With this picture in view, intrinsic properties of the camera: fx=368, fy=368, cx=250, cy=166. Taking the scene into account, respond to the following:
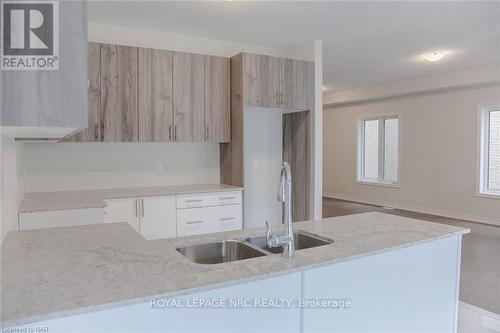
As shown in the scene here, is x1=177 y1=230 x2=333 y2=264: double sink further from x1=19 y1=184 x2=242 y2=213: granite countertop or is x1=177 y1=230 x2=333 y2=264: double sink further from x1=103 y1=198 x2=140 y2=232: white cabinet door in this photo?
x1=103 y1=198 x2=140 y2=232: white cabinet door

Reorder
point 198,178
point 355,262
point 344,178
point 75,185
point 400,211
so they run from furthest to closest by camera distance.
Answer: point 344,178
point 400,211
point 198,178
point 75,185
point 355,262

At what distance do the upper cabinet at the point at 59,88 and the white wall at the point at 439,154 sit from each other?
6.94 m

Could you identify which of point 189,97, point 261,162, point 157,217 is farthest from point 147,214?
point 261,162

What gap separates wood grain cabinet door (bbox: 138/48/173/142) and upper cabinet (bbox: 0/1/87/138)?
2855 mm

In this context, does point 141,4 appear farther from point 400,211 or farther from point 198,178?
point 400,211

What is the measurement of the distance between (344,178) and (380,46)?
15.8ft

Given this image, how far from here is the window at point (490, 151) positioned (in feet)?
20.9

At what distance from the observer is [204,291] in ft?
4.01

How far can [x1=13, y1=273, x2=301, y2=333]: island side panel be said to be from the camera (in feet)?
3.52

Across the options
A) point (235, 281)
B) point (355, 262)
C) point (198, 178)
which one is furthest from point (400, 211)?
point (235, 281)

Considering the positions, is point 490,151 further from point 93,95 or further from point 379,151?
point 93,95

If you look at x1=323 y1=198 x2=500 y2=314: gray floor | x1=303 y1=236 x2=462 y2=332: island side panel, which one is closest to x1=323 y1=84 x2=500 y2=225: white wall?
x1=323 y1=198 x2=500 y2=314: gray floor

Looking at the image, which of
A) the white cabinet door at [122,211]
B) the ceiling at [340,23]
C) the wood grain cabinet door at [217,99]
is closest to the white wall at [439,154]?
the ceiling at [340,23]

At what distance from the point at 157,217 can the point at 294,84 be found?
2237 mm
